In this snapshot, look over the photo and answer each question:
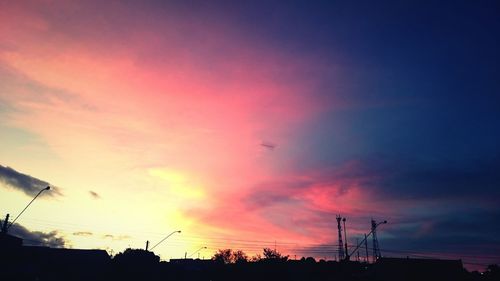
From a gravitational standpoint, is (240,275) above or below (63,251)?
below

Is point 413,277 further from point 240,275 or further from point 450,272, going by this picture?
point 240,275

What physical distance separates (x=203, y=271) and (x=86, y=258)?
3091 centimetres

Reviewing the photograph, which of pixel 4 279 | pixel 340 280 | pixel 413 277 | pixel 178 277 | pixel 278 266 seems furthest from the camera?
pixel 178 277

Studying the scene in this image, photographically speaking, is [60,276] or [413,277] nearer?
[60,276]

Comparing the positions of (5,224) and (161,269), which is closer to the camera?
(5,224)

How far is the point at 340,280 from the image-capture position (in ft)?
229

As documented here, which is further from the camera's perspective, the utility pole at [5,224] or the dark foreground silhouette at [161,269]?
the dark foreground silhouette at [161,269]

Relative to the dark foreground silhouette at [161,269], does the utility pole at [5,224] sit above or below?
above

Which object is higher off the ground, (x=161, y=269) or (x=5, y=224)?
(x=5, y=224)

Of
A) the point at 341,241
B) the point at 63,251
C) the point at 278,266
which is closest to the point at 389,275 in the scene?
the point at 341,241

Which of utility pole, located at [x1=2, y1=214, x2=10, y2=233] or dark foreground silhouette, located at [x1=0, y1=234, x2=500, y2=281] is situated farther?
dark foreground silhouette, located at [x1=0, y1=234, x2=500, y2=281]

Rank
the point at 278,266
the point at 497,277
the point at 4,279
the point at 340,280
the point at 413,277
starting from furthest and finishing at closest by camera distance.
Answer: the point at 497,277 → the point at 413,277 → the point at 278,266 → the point at 340,280 → the point at 4,279

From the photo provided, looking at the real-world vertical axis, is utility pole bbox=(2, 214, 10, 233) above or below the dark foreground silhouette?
above

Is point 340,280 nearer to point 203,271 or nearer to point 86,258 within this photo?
point 203,271
